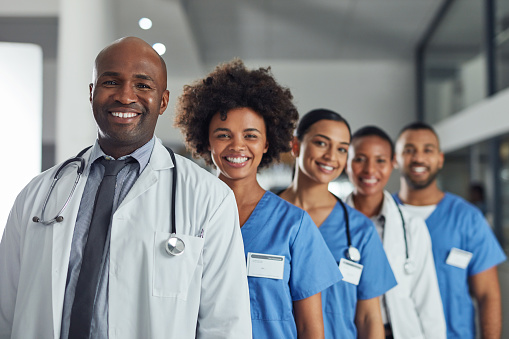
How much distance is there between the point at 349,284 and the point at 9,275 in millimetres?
986

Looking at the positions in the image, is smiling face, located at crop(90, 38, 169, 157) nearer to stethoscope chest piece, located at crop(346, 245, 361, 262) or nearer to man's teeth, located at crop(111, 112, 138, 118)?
man's teeth, located at crop(111, 112, 138, 118)

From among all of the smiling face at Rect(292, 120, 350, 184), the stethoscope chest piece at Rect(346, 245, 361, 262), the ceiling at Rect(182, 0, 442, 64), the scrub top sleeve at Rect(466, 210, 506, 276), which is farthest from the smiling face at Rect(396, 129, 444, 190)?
the ceiling at Rect(182, 0, 442, 64)

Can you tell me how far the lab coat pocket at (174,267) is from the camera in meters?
1.07

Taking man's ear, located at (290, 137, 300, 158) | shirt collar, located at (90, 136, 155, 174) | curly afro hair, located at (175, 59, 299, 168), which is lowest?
shirt collar, located at (90, 136, 155, 174)

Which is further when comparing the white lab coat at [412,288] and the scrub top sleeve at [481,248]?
the scrub top sleeve at [481,248]

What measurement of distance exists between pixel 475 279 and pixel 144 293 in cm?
165

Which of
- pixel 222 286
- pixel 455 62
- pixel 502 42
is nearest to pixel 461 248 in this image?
pixel 222 286

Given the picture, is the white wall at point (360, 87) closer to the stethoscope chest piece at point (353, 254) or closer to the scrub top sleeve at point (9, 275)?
the stethoscope chest piece at point (353, 254)

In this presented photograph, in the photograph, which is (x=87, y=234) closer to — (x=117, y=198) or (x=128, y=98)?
(x=117, y=198)

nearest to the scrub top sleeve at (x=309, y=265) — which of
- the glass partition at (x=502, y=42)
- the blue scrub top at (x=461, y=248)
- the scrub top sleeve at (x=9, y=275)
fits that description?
the scrub top sleeve at (x=9, y=275)

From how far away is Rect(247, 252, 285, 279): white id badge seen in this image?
134 centimetres

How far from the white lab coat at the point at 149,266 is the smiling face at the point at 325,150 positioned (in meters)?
0.62

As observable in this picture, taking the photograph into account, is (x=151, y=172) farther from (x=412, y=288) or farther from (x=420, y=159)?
(x=420, y=159)

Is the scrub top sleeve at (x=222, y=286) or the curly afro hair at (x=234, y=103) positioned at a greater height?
the curly afro hair at (x=234, y=103)
